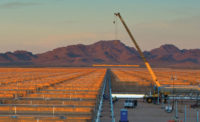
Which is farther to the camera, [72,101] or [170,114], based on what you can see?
[170,114]

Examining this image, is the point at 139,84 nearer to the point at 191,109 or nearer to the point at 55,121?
the point at 191,109

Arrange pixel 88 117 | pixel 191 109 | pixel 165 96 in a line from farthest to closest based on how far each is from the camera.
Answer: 1. pixel 165 96
2. pixel 191 109
3. pixel 88 117

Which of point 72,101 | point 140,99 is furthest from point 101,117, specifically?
point 140,99

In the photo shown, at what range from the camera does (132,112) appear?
37.9 m

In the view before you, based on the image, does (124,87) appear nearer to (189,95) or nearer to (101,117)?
(189,95)

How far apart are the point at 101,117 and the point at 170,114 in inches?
352

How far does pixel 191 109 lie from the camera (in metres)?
41.8

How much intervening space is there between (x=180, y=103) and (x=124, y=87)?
27.4m

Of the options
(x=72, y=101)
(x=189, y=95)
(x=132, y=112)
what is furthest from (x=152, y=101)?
(x=72, y=101)

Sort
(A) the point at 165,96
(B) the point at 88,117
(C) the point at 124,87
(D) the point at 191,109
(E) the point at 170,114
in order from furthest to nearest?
1. (C) the point at 124,87
2. (A) the point at 165,96
3. (D) the point at 191,109
4. (E) the point at 170,114
5. (B) the point at 88,117

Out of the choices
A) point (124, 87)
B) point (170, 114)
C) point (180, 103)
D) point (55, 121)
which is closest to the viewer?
point (55, 121)

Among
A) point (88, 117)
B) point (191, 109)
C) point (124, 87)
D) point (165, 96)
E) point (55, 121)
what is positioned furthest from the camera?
point (124, 87)

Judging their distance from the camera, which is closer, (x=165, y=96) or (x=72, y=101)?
(x=72, y=101)

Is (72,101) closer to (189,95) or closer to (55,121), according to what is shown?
(55,121)
